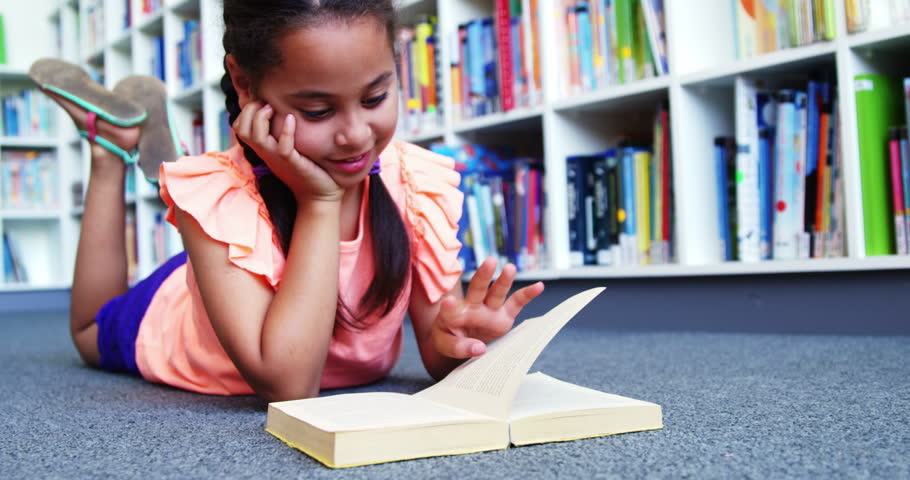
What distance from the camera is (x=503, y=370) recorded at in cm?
65

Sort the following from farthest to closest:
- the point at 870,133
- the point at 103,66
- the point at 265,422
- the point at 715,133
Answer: the point at 103,66 < the point at 715,133 < the point at 870,133 < the point at 265,422

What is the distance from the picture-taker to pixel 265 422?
0.78 m

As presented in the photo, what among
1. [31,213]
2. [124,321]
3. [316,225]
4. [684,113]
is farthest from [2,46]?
[316,225]

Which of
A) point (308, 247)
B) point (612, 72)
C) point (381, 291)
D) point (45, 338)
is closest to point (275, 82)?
point (308, 247)

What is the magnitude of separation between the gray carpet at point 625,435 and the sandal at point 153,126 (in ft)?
1.25

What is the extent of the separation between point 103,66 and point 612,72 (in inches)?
117

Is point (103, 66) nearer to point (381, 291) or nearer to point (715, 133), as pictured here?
point (715, 133)

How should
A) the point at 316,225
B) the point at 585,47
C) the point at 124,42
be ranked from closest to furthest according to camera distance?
1. the point at 316,225
2. the point at 585,47
3. the point at 124,42

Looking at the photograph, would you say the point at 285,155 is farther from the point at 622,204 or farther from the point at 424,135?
the point at 424,135

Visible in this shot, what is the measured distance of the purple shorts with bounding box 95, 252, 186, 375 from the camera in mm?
1289

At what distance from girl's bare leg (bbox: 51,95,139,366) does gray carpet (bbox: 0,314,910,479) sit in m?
0.14

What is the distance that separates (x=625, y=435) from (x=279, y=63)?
474 millimetres

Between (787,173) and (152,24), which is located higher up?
(152,24)

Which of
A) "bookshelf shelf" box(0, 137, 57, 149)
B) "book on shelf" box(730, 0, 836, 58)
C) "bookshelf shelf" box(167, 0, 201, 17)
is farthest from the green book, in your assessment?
"bookshelf shelf" box(0, 137, 57, 149)
